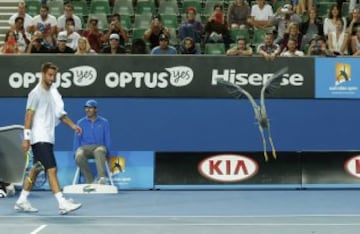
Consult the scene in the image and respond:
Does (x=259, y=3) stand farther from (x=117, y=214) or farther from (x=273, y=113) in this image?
(x=117, y=214)

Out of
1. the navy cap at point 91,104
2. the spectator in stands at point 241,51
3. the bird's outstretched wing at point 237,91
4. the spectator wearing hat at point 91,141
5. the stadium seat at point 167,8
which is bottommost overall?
the spectator wearing hat at point 91,141

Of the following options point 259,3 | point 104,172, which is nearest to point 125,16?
point 259,3

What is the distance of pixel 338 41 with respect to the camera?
60.1ft

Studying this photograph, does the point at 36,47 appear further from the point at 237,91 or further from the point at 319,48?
the point at 319,48

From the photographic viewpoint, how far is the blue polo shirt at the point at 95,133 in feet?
53.0

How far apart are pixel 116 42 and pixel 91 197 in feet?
12.0

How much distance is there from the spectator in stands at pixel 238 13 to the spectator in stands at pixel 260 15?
0.16 m

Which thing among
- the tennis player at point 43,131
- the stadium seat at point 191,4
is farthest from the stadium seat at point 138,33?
the tennis player at point 43,131

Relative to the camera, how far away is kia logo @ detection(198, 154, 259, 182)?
53.9 feet

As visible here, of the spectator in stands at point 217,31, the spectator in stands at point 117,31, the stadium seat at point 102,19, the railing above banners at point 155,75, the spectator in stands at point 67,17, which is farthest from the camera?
the stadium seat at point 102,19

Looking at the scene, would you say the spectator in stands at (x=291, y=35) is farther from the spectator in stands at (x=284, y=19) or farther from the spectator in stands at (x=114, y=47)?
the spectator in stands at (x=114, y=47)

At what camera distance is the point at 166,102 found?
17.1 m

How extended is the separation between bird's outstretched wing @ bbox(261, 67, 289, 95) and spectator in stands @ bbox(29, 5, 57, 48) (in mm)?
4488

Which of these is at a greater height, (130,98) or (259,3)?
(259,3)
